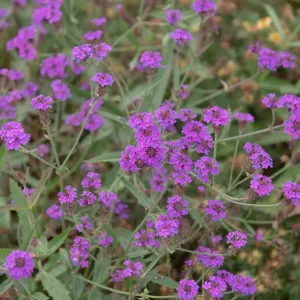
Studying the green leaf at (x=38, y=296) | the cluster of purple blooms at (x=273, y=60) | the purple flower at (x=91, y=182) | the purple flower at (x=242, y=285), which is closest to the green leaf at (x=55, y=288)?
the green leaf at (x=38, y=296)

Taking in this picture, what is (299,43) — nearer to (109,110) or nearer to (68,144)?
(109,110)

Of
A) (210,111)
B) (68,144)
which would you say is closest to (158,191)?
(210,111)

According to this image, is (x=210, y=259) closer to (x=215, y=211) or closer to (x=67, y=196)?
(x=215, y=211)

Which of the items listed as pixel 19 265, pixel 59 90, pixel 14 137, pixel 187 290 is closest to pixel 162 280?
pixel 187 290

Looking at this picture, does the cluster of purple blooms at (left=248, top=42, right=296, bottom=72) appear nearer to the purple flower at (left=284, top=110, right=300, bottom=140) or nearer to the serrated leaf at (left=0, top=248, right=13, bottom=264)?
the purple flower at (left=284, top=110, right=300, bottom=140)

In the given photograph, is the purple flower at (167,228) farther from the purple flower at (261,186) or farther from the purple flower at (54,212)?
the purple flower at (54,212)
